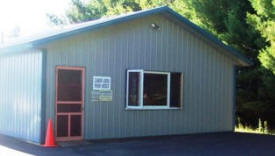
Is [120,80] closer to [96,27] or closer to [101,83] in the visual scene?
[101,83]

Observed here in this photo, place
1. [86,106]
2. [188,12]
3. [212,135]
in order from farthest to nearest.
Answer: [188,12] → [212,135] → [86,106]

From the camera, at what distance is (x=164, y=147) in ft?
40.3

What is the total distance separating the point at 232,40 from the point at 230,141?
7.03 metres

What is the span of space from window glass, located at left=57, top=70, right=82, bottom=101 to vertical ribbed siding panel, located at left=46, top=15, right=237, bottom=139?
0.26 metres

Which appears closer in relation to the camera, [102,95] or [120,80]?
[102,95]

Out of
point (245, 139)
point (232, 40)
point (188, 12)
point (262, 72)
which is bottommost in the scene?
point (245, 139)

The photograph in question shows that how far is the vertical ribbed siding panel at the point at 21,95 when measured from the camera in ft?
41.7

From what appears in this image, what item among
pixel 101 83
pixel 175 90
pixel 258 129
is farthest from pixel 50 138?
pixel 258 129

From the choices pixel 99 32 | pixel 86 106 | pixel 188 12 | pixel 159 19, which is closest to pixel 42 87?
pixel 86 106

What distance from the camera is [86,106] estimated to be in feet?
43.9

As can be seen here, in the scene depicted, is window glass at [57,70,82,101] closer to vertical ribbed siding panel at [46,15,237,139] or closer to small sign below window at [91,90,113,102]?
vertical ribbed siding panel at [46,15,237,139]

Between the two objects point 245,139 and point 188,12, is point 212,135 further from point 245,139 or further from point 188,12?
point 188,12

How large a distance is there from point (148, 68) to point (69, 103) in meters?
3.02

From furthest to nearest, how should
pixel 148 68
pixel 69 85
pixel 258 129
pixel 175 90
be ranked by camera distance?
pixel 258 129
pixel 175 90
pixel 148 68
pixel 69 85
